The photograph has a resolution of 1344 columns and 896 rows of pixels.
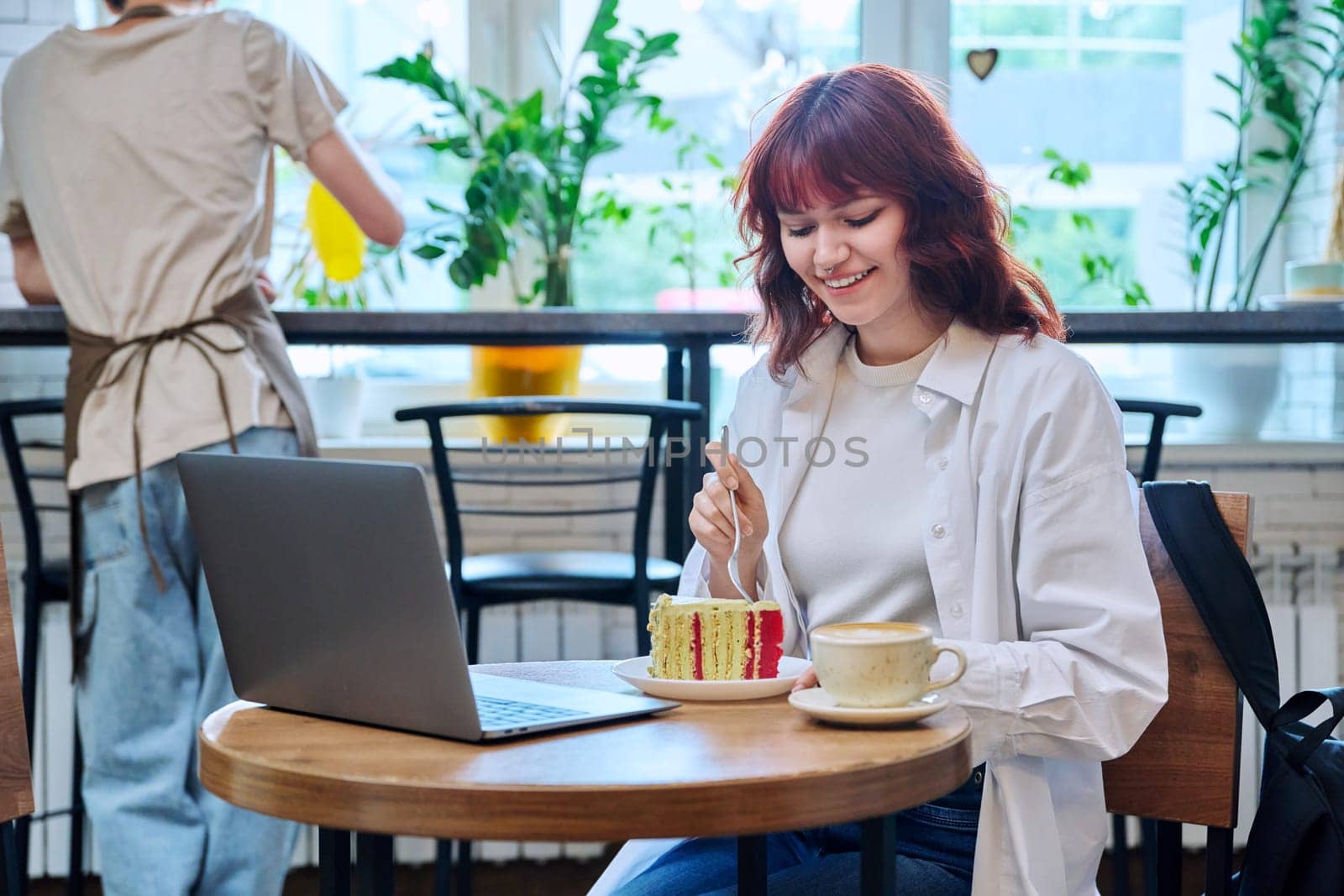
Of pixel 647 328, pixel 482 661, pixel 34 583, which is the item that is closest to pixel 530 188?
pixel 647 328

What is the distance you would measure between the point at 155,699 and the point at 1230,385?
221 cm

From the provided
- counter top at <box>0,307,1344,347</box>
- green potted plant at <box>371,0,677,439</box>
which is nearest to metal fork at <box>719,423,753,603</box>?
counter top at <box>0,307,1344,347</box>

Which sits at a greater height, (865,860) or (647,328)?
(647,328)

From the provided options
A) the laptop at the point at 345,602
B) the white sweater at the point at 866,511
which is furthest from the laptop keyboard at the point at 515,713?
the white sweater at the point at 866,511

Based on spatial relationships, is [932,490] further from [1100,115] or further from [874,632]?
[1100,115]

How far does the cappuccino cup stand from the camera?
0.97m

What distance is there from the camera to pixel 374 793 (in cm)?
85

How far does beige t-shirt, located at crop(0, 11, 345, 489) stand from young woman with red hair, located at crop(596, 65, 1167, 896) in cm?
82

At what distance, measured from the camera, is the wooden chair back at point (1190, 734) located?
1.28 m

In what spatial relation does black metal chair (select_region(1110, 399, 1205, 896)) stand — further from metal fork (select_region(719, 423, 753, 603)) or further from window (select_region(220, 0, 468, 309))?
window (select_region(220, 0, 468, 309))

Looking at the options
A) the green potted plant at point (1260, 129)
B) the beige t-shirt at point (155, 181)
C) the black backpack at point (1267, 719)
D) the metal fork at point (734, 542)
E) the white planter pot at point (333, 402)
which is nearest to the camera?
the black backpack at point (1267, 719)

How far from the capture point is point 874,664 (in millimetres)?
971

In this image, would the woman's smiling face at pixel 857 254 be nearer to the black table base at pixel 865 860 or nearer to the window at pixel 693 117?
the black table base at pixel 865 860

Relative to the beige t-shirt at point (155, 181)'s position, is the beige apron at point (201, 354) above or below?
below
